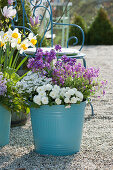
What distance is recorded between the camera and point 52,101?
201cm

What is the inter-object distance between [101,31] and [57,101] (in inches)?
321

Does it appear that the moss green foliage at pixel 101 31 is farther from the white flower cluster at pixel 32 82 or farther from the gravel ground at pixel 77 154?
the white flower cluster at pixel 32 82

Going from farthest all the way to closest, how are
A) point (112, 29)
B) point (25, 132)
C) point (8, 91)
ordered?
point (112, 29), point (25, 132), point (8, 91)

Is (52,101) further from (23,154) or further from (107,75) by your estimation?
(107,75)

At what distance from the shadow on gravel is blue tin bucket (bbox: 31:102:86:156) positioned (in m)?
0.05

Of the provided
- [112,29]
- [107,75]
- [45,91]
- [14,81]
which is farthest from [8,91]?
[112,29]

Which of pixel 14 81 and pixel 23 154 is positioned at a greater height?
pixel 14 81

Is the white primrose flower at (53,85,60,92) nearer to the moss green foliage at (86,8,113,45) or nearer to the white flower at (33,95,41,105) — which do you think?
the white flower at (33,95,41,105)

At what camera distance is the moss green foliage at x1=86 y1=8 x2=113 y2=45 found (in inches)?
384

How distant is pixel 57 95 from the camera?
197cm

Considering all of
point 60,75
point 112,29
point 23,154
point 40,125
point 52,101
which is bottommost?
point 23,154

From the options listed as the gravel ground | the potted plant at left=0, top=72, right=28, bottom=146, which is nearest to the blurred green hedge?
the gravel ground

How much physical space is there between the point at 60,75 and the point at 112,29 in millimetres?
8031

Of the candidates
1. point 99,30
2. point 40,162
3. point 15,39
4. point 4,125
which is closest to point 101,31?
point 99,30
